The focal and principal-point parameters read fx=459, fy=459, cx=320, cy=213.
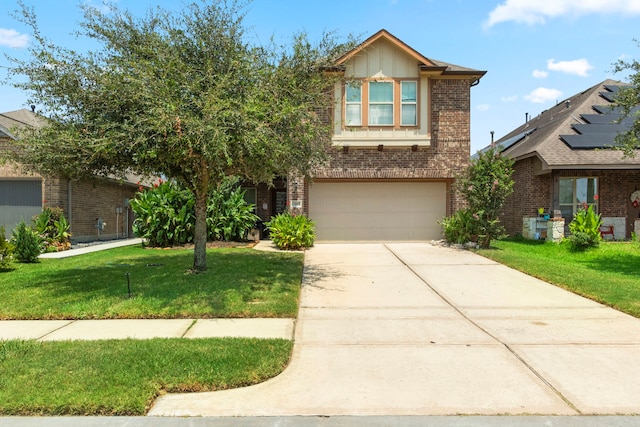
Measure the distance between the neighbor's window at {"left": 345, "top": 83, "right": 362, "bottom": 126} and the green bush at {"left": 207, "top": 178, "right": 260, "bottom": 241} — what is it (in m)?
4.50

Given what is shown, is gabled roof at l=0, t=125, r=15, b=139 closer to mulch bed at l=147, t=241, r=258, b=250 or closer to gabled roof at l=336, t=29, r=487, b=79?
mulch bed at l=147, t=241, r=258, b=250

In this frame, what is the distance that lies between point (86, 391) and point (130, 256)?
31.1 ft

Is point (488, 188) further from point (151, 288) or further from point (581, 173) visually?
point (151, 288)

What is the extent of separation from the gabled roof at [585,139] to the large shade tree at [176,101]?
8814 mm

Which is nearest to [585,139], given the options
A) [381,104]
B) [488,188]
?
[488,188]

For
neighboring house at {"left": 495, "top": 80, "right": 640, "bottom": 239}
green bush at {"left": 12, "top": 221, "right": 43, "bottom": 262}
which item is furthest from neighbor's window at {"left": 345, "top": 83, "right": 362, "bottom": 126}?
green bush at {"left": 12, "top": 221, "right": 43, "bottom": 262}

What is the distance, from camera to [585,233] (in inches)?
546

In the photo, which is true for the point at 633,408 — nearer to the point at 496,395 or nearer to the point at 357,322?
the point at 496,395

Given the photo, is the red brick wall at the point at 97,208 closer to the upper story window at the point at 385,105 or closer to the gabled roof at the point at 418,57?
the upper story window at the point at 385,105

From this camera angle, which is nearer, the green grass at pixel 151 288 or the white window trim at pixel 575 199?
the green grass at pixel 151 288

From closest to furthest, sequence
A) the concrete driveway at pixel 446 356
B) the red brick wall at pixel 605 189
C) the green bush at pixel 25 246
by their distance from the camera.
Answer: the concrete driveway at pixel 446 356
the green bush at pixel 25 246
the red brick wall at pixel 605 189

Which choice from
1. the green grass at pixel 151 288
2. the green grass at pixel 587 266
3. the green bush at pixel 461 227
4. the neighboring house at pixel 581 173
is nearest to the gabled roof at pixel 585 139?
the neighboring house at pixel 581 173

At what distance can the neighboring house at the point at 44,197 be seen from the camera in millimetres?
15898

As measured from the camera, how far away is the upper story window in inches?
625
